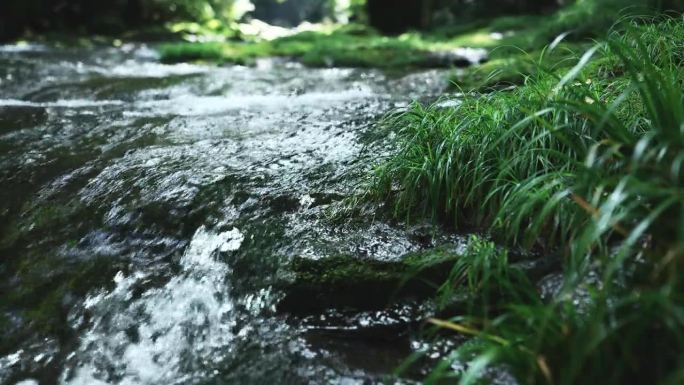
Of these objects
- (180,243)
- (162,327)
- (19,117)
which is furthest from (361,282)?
(19,117)

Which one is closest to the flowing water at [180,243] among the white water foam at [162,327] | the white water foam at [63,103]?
the white water foam at [162,327]

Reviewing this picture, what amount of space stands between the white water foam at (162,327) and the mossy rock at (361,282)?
1.02 feet

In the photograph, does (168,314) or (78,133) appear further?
(78,133)

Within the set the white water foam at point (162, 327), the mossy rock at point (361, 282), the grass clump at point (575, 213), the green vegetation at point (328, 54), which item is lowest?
the white water foam at point (162, 327)

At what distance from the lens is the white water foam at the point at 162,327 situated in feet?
6.53

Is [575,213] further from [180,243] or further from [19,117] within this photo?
[19,117]

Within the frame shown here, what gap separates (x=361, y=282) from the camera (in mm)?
2131

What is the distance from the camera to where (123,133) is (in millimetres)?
4160

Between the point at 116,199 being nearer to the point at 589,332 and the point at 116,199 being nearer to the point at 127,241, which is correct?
the point at 127,241

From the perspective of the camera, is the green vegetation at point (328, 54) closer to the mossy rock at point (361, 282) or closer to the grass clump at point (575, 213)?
the grass clump at point (575, 213)

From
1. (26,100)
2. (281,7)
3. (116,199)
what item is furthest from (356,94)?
(281,7)

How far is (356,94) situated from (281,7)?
139 ft

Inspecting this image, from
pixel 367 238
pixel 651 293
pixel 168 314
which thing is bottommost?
pixel 168 314

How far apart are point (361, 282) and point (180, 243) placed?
3.38 ft
